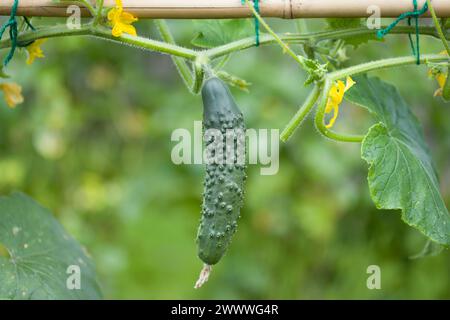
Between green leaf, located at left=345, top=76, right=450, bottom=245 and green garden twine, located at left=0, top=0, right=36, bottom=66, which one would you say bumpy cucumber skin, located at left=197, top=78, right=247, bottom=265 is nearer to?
green leaf, located at left=345, top=76, right=450, bottom=245

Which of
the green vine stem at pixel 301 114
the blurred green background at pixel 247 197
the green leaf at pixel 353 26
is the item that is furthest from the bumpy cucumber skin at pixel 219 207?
the blurred green background at pixel 247 197

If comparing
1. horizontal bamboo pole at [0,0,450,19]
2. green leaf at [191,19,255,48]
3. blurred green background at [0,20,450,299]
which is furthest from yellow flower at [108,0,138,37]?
blurred green background at [0,20,450,299]

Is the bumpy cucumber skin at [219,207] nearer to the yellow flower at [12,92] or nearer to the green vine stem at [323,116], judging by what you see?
the green vine stem at [323,116]

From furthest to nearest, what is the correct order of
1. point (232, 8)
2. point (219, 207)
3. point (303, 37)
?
point (303, 37)
point (232, 8)
point (219, 207)

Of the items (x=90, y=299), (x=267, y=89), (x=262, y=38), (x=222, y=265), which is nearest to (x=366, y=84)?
(x=262, y=38)

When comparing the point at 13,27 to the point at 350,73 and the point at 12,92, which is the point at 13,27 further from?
the point at 350,73

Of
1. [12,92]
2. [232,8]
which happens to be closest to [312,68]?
[232,8]
